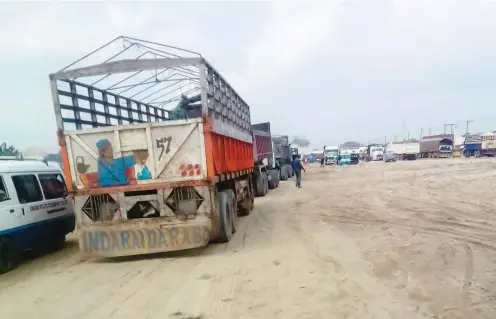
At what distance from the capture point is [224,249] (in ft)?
24.9

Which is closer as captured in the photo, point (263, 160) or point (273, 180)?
point (263, 160)

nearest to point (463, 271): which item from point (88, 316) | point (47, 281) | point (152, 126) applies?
point (88, 316)

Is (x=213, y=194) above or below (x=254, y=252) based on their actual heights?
above

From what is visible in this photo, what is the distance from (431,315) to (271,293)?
175cm

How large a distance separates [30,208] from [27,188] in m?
0.43

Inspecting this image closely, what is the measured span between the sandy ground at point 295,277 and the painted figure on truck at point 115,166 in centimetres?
145

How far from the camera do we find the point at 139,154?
23.6 feet

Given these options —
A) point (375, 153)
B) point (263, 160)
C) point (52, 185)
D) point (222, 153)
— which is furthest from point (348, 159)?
point (52, 185)

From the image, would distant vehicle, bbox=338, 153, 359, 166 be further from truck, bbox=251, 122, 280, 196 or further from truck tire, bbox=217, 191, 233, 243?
truck tire, bbox=217, 191, 233, 243

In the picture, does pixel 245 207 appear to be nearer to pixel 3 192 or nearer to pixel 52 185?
pixel 52 185

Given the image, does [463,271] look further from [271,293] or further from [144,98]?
[144,98]

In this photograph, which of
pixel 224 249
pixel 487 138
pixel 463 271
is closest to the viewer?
pixel 463 271

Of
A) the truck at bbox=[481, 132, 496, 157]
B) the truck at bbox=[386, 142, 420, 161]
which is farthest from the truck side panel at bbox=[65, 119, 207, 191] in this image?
the truck at bbox=[386, 142, 420, 161]

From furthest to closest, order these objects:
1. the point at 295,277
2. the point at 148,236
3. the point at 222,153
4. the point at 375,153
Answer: the point at 375,153, the point at 222,153, the point at 148,236, the point at 295,277
